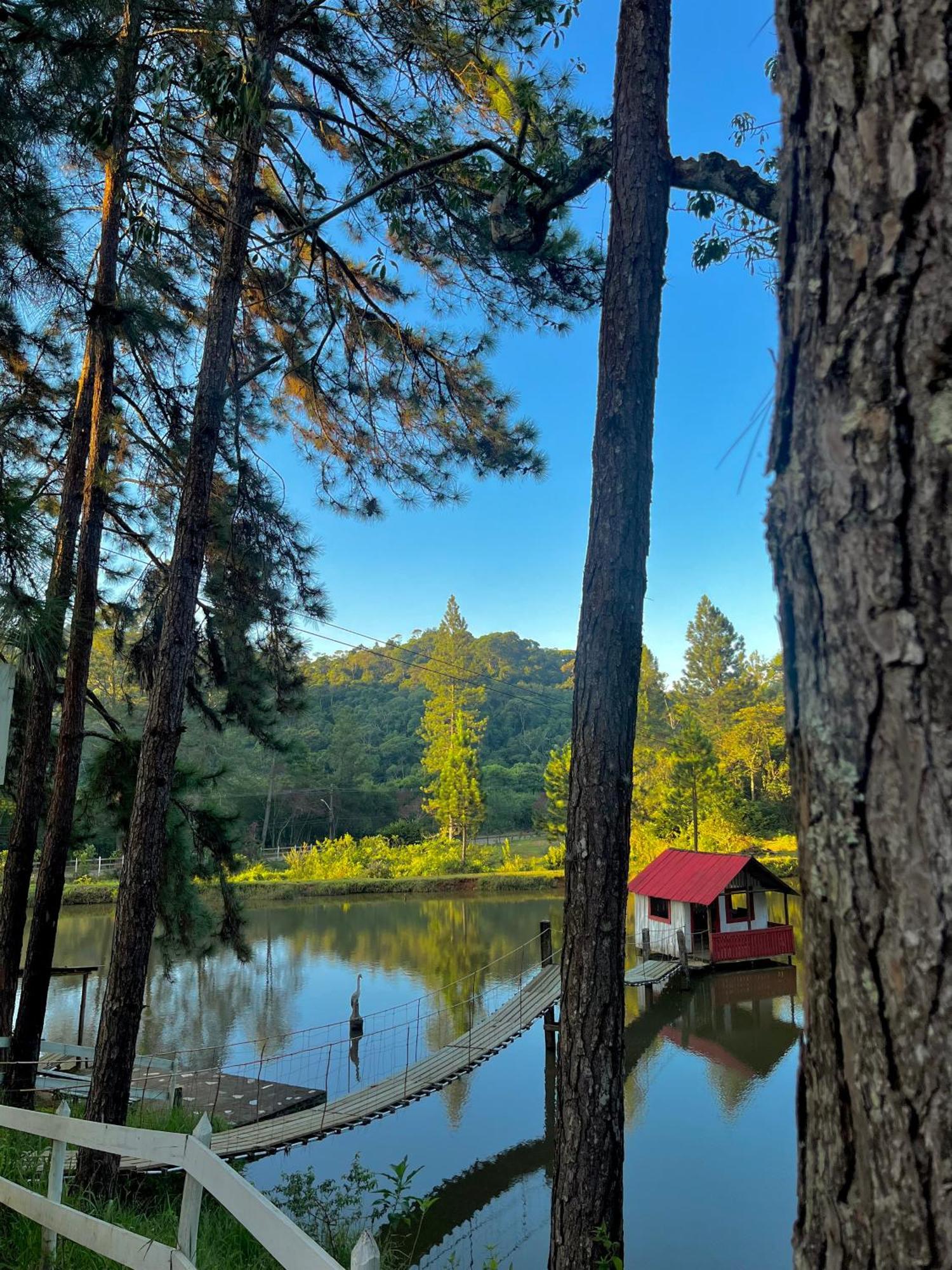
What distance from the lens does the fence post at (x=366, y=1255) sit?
4.63ft

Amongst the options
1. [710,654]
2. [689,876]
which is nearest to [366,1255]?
[689,876]

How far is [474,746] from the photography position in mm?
35625

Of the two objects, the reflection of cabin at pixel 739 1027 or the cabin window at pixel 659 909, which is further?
the cabin window at pixel 659 909

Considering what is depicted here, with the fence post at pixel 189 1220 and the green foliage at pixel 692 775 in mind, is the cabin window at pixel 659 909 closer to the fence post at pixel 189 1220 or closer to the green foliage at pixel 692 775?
the green foliage at pixel 692 775

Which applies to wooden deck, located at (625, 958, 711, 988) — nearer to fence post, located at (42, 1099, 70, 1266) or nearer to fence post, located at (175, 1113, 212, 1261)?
fence post, located at (42, 1099, 70, 1266)

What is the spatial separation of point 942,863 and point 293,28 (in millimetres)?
6209

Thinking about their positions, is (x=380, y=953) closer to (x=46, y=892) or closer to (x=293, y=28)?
(x=46, y=892)

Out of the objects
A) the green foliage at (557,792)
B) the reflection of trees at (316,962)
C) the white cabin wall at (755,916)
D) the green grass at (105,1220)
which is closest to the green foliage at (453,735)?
the green foliage at (557,792)

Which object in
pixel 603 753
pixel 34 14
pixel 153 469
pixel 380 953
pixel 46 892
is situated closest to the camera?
pixel 603 753

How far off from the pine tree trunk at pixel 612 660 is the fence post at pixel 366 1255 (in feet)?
3.60

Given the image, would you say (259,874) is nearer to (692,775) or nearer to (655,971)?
(692,775)

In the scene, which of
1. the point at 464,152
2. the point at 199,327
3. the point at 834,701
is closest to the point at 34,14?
the point at 464,152

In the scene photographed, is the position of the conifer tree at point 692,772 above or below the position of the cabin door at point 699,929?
above

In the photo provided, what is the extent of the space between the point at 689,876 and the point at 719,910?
80cm
